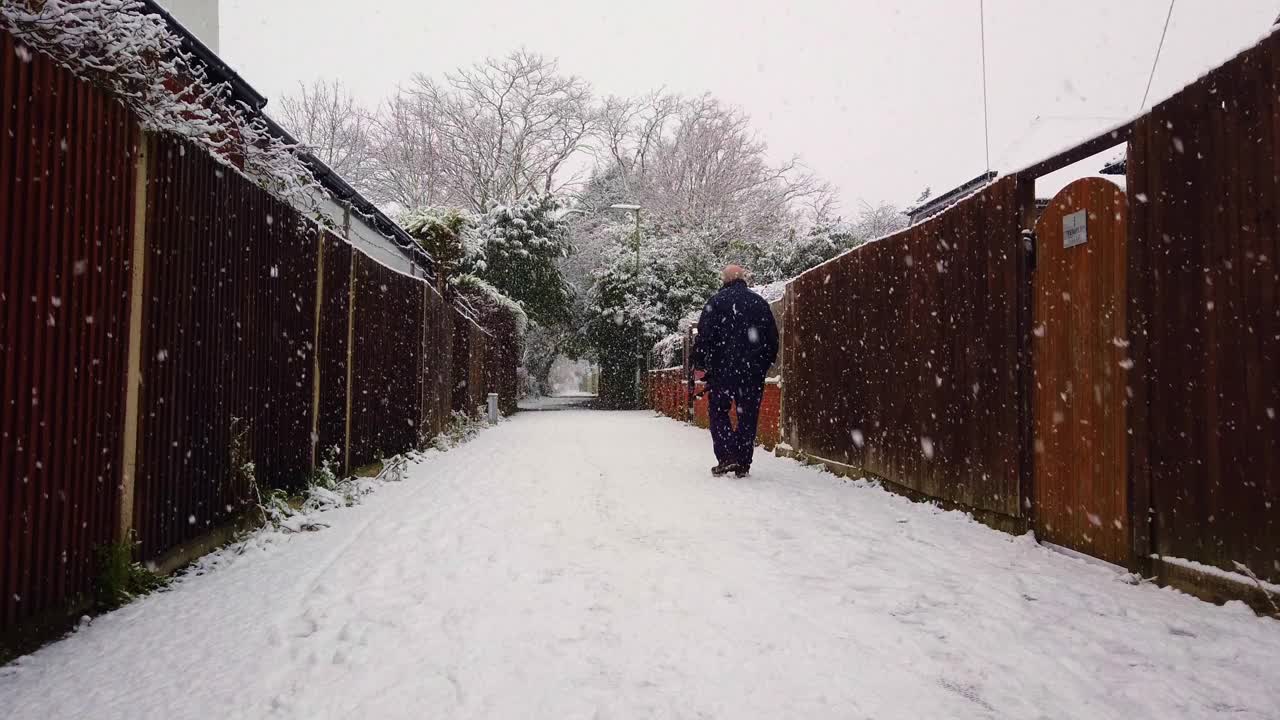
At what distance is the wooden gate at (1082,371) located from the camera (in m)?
3.21

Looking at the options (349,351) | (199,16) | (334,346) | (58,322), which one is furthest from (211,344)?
(199,16)

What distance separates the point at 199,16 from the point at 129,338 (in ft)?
44.7

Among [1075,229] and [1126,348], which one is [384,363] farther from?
[1126,348]

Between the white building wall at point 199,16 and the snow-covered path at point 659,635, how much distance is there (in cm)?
1207

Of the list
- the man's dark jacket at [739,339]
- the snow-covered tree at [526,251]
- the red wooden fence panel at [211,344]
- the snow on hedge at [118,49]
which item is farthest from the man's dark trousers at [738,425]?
the snow-covered tree at [526,251]

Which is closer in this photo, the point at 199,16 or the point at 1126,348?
the point at 1126,348

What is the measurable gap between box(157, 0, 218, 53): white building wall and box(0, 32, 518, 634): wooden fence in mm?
10104

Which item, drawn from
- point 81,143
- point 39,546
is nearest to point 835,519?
point 39,546

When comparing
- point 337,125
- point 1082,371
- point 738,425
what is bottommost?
point 738,425

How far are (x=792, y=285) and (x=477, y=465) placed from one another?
164 inches

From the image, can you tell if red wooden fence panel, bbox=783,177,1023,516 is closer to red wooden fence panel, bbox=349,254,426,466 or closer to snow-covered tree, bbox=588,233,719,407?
red wooden fence panel, bbox=349,254,426,466

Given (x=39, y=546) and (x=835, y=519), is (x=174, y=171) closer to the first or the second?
(x=39, y=546)

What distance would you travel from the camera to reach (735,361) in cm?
673

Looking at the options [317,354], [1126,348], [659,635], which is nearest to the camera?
[659,635]
